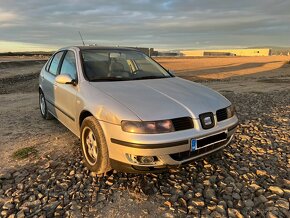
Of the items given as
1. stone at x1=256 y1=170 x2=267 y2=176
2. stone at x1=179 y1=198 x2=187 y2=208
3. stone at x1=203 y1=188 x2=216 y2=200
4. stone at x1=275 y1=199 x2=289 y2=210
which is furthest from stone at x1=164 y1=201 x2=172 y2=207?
stone at x1=256 y1=170 x2=267 y2=176

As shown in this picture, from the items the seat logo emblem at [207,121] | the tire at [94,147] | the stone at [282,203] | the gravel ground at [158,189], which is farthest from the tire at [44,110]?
the stone at [282,203]

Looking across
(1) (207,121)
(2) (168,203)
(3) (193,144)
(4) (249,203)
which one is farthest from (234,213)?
(1) (207,121)

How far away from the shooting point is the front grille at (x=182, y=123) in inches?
124

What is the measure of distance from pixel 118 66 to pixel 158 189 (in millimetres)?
2082

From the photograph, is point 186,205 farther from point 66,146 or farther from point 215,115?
point 66,146

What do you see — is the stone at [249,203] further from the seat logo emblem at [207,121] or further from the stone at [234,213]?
the seat logo emblem at [207,121]

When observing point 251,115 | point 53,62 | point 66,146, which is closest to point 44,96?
point 53,62

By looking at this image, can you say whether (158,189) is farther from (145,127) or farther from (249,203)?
(249,203)

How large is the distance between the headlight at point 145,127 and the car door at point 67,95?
130 centimetres

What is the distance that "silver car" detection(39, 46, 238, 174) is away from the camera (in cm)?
307

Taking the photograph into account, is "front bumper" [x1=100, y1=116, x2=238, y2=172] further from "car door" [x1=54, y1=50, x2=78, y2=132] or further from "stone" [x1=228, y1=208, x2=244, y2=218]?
"car door" [x1=54, y1=50, x2=78, y2=132]

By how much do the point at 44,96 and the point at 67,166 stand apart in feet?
8.15

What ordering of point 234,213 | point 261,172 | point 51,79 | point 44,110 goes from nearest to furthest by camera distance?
point 234,213
point 261,172
point 51,79
point 44,110

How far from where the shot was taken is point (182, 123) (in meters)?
3.18
